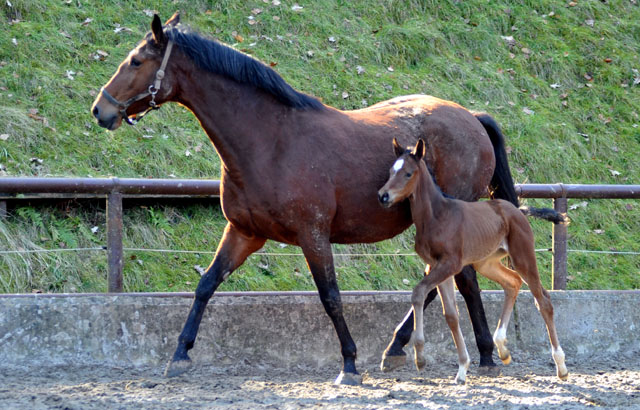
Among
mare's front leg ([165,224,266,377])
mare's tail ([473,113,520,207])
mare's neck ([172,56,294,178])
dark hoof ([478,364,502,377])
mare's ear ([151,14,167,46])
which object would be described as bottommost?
dark hoof ([478,364,502,377])

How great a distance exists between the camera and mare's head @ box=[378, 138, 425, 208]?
18.3 ft

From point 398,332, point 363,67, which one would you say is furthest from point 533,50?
point 398,332

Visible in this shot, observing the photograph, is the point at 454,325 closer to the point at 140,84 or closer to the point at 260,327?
the point at 260,327

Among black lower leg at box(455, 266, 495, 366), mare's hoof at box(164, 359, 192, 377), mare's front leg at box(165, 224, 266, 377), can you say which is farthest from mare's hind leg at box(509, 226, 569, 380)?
mare's hoof at box(164, 359, 192, 377)

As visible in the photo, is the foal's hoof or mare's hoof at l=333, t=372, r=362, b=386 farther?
the foal's hoof

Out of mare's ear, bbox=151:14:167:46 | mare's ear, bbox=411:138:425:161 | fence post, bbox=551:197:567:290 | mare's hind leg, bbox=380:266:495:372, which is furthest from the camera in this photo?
fence post, bbox=551:197:567:290

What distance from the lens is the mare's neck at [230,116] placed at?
5.69 meters

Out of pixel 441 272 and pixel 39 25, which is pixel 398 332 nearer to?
pixel 441 272

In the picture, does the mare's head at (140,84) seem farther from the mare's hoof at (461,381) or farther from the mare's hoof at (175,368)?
the mare's hoof at (461,381)

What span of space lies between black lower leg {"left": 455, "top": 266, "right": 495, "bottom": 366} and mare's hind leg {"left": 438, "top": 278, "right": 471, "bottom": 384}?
1.37 ft

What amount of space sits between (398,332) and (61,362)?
2581 mm

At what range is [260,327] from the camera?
6.40 metres

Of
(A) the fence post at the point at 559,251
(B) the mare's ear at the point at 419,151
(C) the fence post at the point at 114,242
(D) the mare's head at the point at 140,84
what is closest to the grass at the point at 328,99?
(C) the fence post at the point at 114,242

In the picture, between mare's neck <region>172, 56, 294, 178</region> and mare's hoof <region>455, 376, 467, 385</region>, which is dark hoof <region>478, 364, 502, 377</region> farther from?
mare's neck <region>172, 56, 294, 178</region>
